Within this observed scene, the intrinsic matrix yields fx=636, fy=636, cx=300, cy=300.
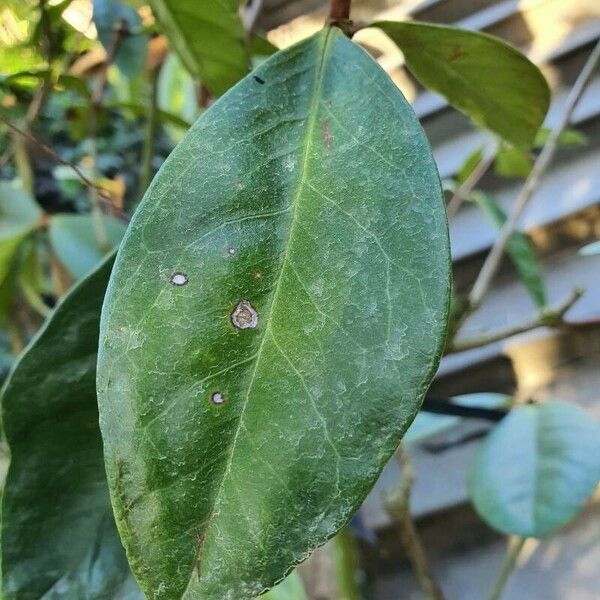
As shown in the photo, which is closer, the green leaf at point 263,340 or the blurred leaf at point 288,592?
the green leaf at point 263,340

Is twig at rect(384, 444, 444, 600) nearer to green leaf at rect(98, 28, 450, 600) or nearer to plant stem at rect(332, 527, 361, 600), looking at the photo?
plant stem at rect(332, 527, 361, 600)

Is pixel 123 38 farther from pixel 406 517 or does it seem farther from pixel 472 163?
pixel 406 517

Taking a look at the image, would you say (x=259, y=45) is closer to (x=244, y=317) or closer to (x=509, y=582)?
(x=244, y=317)

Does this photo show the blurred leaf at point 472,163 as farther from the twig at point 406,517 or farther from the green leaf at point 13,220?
the green leaf at point 13,220

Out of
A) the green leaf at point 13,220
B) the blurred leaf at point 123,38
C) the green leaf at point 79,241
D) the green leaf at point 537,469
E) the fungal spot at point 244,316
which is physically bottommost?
the green leaf at point 537,469

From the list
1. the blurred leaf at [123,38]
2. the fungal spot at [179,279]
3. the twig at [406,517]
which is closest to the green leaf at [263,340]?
the fungal spot at [179,279]

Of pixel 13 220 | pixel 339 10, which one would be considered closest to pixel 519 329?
pixel 339 10
